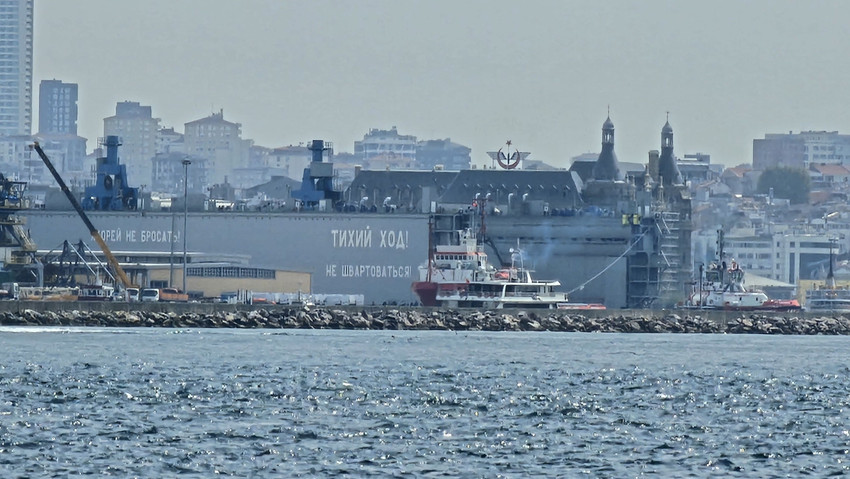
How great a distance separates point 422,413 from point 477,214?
8634 centimetres

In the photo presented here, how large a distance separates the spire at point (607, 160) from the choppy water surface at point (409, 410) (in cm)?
7925

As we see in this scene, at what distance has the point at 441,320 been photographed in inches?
4252

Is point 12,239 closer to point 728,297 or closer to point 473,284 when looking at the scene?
point 473,284

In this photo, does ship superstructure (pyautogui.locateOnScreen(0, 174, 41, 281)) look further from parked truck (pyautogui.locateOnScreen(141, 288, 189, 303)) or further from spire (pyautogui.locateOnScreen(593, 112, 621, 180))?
spire (pyautogui.locateOnScreen(593, 112, 621, 180))

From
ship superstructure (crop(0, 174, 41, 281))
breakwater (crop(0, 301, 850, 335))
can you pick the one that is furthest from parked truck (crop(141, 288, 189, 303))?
breakwater (crop(0, 301, 850, 335))

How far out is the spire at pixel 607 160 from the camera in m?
168

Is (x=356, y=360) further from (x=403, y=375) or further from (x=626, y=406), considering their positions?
(x=626, y=406)

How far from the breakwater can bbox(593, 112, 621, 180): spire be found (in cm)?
5160

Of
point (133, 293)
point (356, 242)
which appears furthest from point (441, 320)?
point (356, 242)

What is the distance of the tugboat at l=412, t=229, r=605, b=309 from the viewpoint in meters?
119

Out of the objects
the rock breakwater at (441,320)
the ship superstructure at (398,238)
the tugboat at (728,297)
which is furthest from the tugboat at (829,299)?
the rock breakwater at (441,320)

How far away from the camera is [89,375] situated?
65.5 meters

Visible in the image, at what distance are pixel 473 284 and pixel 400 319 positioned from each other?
1268 cm

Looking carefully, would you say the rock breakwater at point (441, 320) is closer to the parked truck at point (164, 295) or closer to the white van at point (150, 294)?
the parked truck at point (164, 295)
